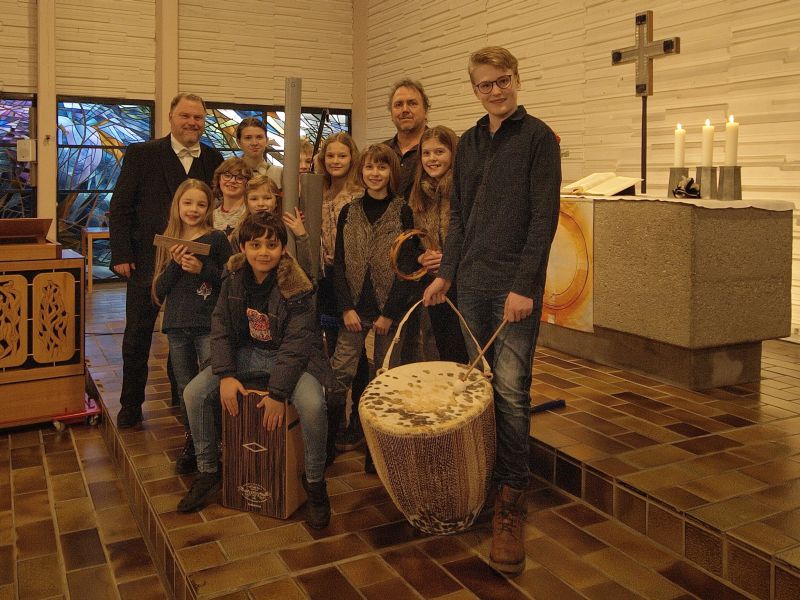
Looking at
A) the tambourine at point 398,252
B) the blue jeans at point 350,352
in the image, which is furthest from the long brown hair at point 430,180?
the blue jeans at point 350,352

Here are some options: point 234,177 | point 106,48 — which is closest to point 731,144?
point 234,177

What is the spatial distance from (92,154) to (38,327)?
5.96m

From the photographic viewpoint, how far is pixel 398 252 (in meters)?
2.85

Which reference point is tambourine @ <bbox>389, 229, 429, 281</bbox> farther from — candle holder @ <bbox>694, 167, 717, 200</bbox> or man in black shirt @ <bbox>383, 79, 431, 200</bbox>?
candle holder @ <bbox>694, 167, 717, 200</bbox>

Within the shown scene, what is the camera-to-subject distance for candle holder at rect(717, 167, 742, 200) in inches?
152

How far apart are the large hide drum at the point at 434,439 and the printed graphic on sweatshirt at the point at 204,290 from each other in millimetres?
962

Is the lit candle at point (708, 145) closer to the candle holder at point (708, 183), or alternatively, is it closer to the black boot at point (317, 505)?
A: the candle holder at point (708, 183)

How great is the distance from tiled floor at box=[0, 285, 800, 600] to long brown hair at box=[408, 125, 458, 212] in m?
1.02

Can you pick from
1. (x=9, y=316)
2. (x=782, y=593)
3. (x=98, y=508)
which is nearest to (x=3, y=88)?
(x=9, y=316)

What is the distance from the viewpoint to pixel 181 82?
29.7 feet

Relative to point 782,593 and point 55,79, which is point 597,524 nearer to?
point 782,593

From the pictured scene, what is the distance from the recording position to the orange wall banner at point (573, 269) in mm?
4203

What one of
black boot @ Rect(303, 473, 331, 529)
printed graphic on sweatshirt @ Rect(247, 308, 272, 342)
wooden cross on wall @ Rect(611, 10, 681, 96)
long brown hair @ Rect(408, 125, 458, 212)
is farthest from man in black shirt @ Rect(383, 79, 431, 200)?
wooden cross on wall @ Rect(611, 10, 681, 96)

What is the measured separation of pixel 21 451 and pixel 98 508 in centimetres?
78
